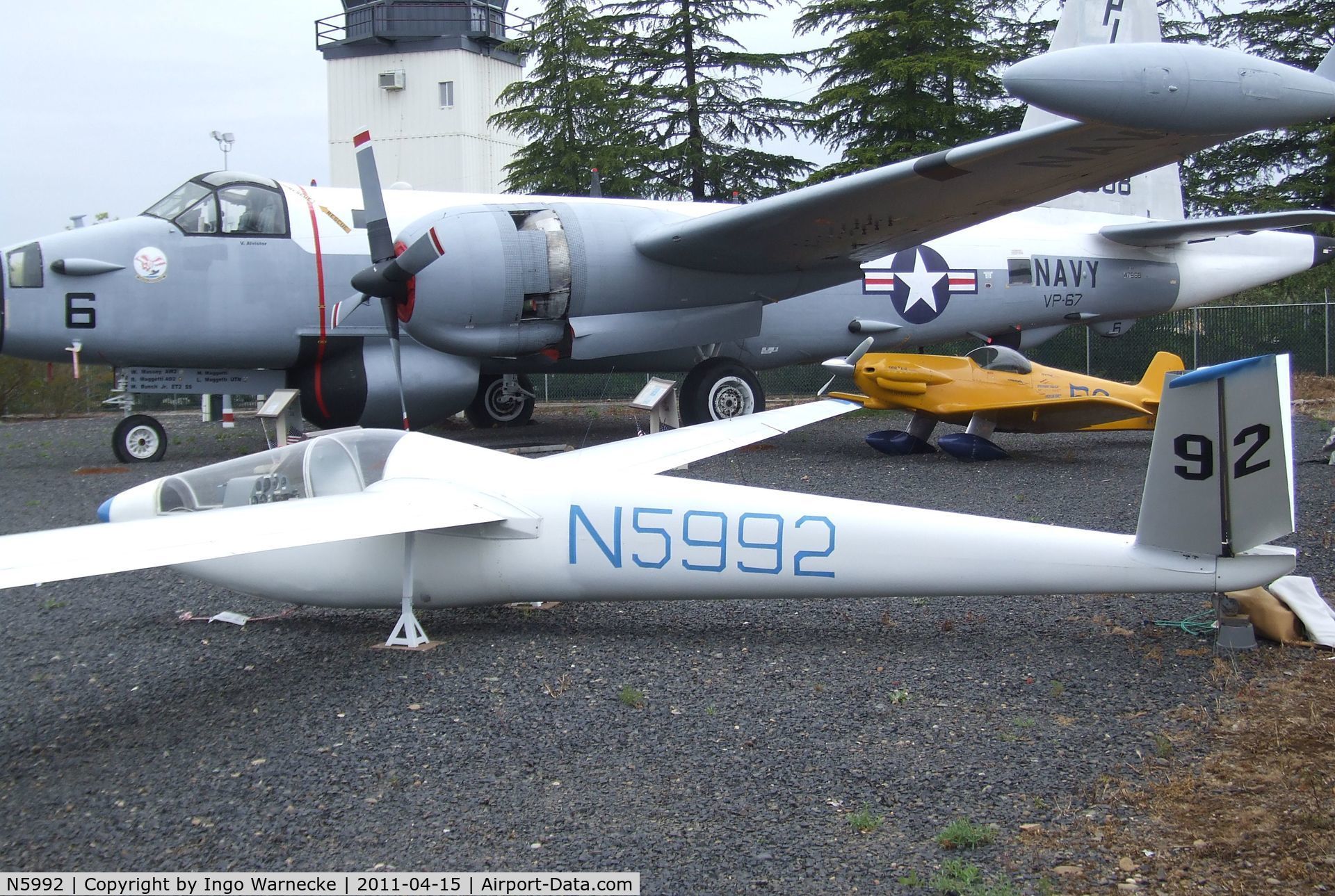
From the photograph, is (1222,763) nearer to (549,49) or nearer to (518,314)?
(518,314)

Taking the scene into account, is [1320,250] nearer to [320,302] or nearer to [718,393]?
[718,393]

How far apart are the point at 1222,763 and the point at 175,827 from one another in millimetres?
3655

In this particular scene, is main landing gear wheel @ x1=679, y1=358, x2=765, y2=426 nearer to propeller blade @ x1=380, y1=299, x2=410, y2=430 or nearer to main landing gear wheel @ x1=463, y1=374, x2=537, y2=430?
propeller blade @ x1=380, y1=299, x2=410, y2=430

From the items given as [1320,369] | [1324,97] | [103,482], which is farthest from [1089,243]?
[103,482]

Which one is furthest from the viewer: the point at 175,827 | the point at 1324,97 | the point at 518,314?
the point at 518,314

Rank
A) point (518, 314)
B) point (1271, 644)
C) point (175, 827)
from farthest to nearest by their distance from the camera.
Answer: point (518, 314), point (1271, 644), point (175, 827)

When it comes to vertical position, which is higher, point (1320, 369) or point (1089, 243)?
point (1089, 243)

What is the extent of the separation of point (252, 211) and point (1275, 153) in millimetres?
27711

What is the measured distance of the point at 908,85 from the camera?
25766 millimetres

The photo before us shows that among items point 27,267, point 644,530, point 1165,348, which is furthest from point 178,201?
point 1165,348

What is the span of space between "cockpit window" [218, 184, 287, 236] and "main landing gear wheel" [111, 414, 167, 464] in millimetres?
2790

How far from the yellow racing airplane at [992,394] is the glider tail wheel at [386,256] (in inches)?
181

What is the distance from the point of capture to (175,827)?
11.3ft

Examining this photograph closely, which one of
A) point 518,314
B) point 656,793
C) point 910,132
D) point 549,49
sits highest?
point 549,49
